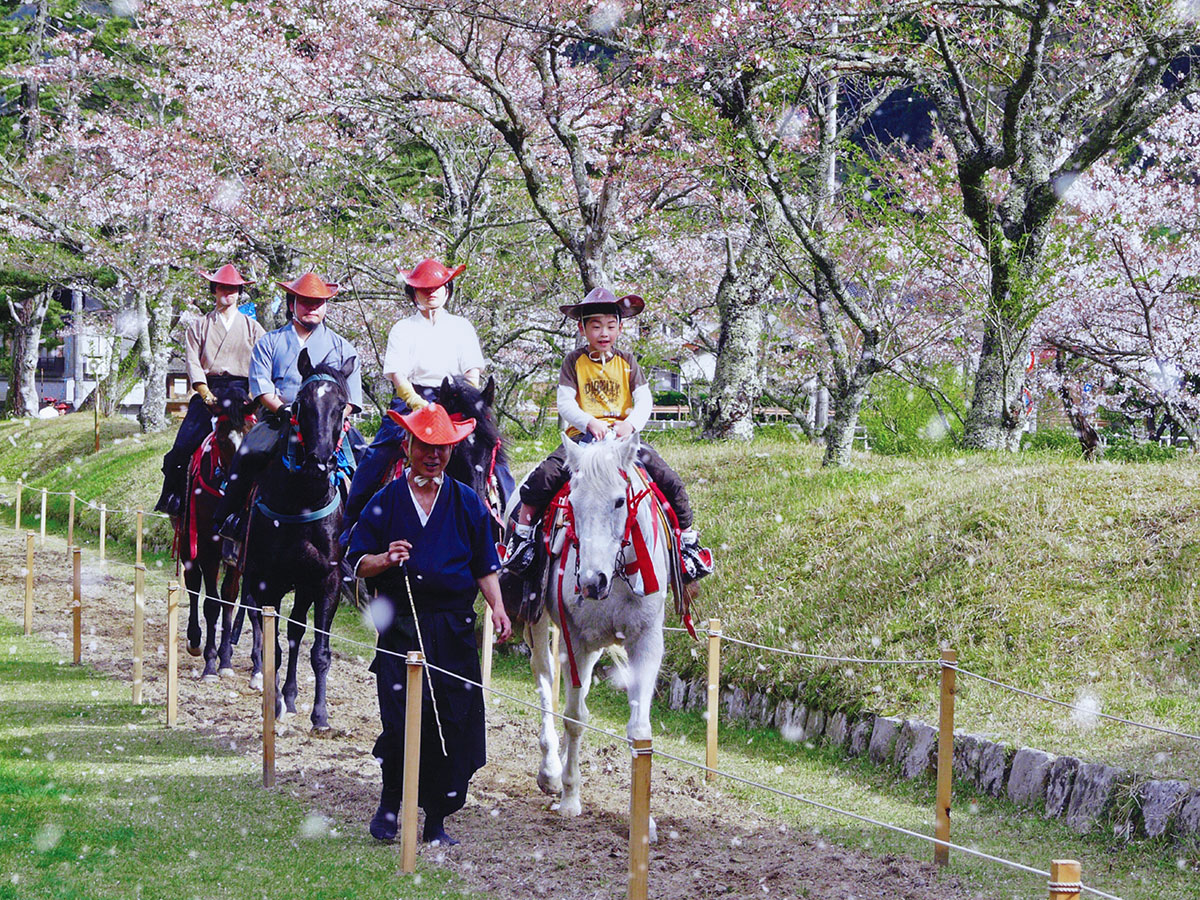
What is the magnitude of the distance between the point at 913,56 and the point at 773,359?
48.3ft

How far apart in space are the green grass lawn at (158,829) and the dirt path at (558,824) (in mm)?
252

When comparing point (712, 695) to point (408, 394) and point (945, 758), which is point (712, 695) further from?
point (408, 394)

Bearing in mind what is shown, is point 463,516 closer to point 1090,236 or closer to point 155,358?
point 1090,236

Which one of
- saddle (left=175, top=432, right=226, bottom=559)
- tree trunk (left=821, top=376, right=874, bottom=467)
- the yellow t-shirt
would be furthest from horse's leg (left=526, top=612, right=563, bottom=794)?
tree trunk (left=821, top=376, right=874, bottom=467)

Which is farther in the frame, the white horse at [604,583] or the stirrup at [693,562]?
the stirrup at [693,562]

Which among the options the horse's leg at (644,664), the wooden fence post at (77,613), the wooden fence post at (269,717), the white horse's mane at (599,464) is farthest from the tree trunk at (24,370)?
the white horse's mane at (599,464)

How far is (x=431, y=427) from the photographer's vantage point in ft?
21.5

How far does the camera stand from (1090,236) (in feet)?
47.1

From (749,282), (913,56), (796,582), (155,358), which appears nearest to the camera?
(796,582)

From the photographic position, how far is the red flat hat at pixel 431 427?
6488 mm

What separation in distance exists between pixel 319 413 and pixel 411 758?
327 cm

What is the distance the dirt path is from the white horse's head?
1.51m

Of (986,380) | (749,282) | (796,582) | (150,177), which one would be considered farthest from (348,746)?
(150,177)

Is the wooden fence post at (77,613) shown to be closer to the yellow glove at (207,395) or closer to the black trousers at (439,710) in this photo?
the yellow glove at (207,395)
